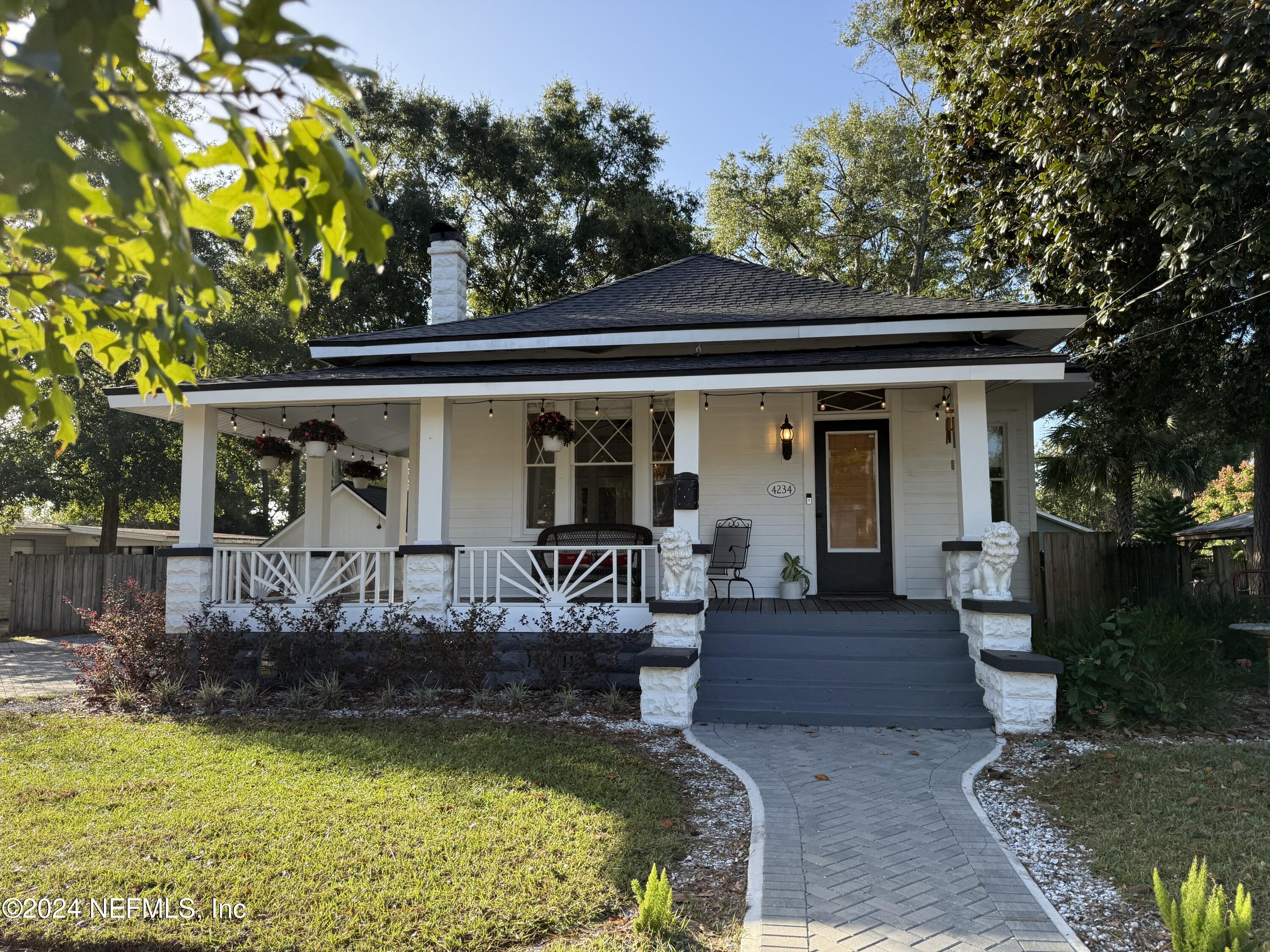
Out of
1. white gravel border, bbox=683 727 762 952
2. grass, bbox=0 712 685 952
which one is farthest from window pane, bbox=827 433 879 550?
grass, bbox=0 712 685 952

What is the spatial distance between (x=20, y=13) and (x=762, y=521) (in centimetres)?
913

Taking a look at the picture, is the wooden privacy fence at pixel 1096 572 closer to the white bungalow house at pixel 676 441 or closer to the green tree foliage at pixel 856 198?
the white bungalow house at pixel 676 441

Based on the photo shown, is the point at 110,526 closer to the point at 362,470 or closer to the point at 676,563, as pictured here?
the point at 362,470

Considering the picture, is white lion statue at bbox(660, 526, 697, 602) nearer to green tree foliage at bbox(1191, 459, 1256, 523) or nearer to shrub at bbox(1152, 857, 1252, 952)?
shrub at bbox(1152, 857, 1252, 952)

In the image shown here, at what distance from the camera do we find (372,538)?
13.0 m

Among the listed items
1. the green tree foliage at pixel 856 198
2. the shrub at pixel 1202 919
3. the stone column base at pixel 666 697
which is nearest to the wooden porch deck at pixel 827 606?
the stone column base at pixel 666 697

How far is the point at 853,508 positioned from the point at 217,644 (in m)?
7.50

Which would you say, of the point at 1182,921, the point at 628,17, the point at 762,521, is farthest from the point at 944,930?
the point at 628,17

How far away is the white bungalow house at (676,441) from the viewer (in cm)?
838

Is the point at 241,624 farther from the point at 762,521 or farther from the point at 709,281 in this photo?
the point at 709,281

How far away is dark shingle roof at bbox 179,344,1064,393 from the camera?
7965mm

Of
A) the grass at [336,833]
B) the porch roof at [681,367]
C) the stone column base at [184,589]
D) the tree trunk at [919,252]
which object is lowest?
the grass at [336,833]

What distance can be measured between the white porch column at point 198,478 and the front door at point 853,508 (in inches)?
286

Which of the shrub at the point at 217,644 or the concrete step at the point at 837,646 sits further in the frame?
the shrub at the point at 217,644
